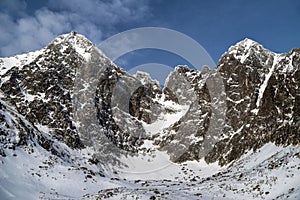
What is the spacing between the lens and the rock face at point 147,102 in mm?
88375

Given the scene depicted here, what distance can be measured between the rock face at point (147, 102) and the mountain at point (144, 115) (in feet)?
1.34

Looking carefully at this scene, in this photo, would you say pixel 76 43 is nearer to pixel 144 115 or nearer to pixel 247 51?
pixel 144 115

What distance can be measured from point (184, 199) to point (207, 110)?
99.3m

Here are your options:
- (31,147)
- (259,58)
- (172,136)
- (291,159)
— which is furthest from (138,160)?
(291,159)

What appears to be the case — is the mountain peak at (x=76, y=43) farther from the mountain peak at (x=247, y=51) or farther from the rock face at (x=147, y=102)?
the mountain peak at (x=247, y=51)

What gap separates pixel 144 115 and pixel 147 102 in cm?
906

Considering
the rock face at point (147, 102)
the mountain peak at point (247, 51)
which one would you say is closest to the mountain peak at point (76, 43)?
the rock face at point (147, 102)

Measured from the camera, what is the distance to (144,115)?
Result: 6142 inches

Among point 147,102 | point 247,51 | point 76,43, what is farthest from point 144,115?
point 247,51

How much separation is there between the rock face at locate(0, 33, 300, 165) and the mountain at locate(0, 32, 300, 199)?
0.41 m

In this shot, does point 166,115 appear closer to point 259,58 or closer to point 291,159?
point 259,58

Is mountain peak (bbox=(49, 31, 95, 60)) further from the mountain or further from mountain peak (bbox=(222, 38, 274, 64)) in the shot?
mountain peak (bbox=(222, 38, 274, 64))

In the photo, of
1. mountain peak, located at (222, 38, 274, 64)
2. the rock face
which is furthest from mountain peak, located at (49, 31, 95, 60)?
mountain peak, located at (222, 38, 274, 64)

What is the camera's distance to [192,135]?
398 feet
